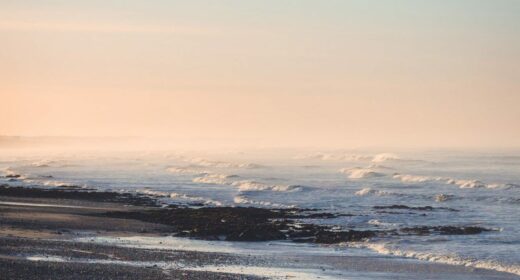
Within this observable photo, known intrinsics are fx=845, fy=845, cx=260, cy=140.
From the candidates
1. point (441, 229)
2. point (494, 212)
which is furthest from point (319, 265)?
point (494, 212)

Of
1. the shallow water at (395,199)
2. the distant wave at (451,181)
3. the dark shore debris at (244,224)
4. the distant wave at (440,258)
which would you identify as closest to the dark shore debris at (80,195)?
the shallow water at (395,199)

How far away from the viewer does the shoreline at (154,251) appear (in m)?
19.6

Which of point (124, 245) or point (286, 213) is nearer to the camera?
point (124, 245)

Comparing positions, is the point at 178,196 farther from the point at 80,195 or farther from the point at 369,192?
the point at 369,192

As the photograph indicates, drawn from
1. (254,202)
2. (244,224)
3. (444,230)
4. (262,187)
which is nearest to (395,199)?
(254,202)

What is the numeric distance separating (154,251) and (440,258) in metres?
8.06

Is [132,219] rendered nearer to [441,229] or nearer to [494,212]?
[441,229]

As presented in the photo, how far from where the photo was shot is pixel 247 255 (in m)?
23.8

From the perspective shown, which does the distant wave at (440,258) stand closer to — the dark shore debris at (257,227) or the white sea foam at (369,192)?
the dark shore debris at (257,227)

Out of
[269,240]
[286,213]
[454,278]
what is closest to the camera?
[454,278]

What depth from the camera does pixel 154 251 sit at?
78.0 feet

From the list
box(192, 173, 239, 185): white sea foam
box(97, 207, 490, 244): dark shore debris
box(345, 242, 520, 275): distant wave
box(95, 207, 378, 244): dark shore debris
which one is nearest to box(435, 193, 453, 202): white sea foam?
box(95, 207, 378, 244): dark shore debris

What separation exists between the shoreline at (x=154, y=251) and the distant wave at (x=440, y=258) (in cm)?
56

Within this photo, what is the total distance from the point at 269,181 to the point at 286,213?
2841 cm
